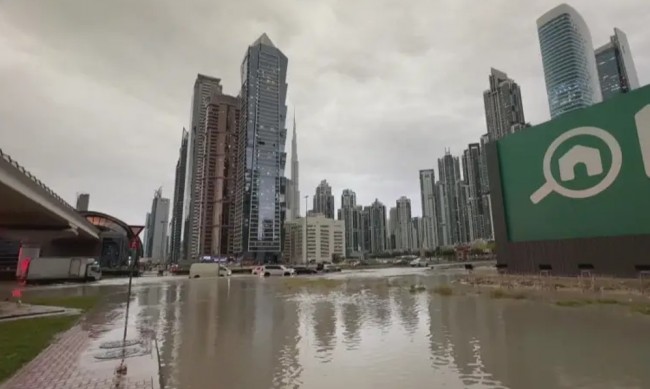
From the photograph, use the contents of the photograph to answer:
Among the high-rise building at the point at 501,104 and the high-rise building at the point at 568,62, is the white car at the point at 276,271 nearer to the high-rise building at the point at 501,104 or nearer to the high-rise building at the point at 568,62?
the high-rise building at the point at 501,104

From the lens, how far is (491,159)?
40281mm

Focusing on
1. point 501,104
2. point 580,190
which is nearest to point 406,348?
point 580,190

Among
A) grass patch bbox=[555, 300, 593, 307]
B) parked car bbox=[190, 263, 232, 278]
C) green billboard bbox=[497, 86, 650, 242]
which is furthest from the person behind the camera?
parked car bbox=[190, 263, 232, 278]

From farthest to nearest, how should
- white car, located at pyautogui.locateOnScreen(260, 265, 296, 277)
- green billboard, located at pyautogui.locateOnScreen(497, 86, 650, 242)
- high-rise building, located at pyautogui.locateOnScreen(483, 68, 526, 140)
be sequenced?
high-rise building, located at pyautogui.locateOnScreen(483, 68, 526, 140) → white car, located at pyautogui.locateOnScreen(260, 265, 296, 277) → green billboard, located at pyautogui.locateOnScreen(497, 86, 650, 242)

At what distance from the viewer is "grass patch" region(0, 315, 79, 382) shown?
27.2 ft

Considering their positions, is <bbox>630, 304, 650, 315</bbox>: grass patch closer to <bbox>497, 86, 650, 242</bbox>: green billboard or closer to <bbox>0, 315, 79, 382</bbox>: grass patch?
<bbox>497, 86, 650, 242</bbox>: green billboard

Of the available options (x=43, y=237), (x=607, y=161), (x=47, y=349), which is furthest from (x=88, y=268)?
(x=607, y=161)

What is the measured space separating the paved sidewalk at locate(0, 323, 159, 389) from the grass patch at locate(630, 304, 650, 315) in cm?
1669

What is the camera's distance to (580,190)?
31.1 metres

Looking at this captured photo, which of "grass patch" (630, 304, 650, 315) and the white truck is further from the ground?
the white truck

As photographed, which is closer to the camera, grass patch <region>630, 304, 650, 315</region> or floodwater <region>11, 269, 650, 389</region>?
floodwater <region>11, 269, 650, 389</region>

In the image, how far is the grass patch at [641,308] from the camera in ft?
45.2

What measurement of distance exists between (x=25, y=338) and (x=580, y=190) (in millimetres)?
37068

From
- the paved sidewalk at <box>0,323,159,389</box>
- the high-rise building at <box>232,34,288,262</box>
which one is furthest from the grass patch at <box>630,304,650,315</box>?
the high-rise building at <box>232,34,288,262</box>
